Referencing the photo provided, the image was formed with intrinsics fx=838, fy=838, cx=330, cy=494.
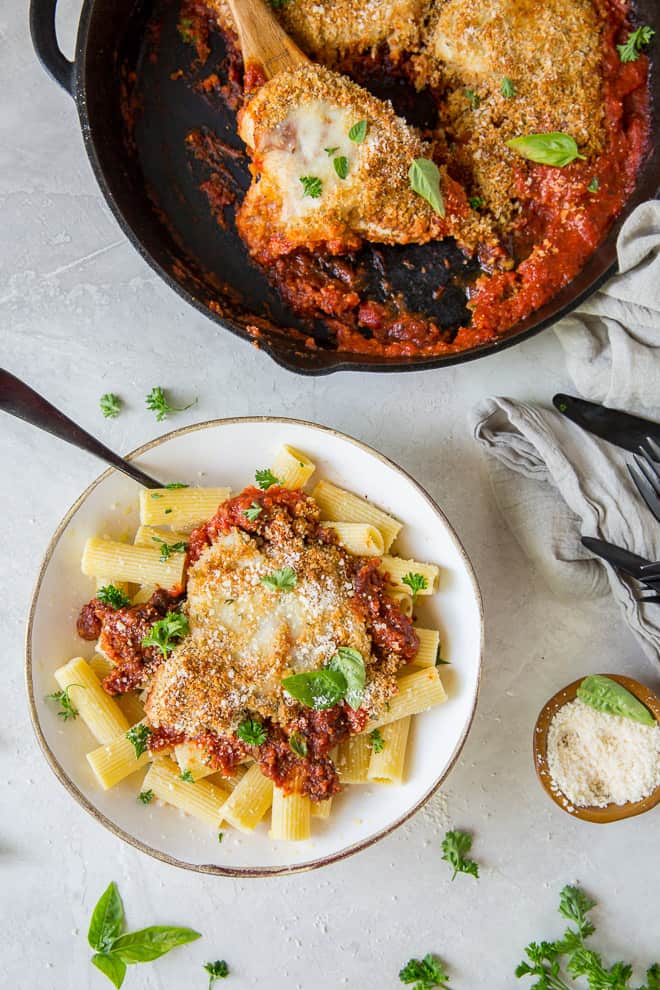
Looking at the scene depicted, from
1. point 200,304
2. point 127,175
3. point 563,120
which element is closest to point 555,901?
point 200,304

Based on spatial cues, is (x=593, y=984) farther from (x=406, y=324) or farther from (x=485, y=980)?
(x=406, y=324)

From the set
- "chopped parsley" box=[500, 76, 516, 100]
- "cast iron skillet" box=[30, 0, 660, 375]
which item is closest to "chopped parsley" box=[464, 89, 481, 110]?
"chopped parsley" box=[500, 76, 516, 100]

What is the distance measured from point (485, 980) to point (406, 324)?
272 centimetres

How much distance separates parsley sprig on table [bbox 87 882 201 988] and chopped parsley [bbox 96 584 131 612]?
4.15ft

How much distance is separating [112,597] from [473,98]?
90.4 inches

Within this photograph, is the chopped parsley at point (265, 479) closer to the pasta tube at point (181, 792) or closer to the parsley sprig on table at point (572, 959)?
the pasta tube at point (181, 792)

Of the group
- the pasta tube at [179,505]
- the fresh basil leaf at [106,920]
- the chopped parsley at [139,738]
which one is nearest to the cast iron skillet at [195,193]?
the pasta tube at [179,505]

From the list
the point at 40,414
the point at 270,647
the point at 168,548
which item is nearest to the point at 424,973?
the point at 270,647

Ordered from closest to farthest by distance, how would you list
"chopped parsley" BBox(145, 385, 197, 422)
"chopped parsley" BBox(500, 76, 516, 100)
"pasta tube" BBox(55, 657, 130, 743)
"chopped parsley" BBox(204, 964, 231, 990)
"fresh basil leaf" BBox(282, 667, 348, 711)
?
"fresh basil leaf" BBox(282, 667, 348, 711) → "pasta tube" BBox(55, 657, 130, 743) → "chopped parsley" BBox(500, 76, 516, 100) → "chopped parsley" BBox(145, 385, 197, 422) → "chopped parsley" BBox(204, 964, 231, 990)

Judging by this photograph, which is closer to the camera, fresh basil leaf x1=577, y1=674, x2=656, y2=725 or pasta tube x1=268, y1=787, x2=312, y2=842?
pasta tube x1=268, y1=787, x2=312, y2=842

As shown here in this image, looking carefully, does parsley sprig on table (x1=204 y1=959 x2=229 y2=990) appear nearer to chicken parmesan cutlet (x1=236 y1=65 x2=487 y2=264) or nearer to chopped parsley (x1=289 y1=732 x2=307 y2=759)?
chopped parsley (x1=289 y1=732 x2=307 y2=759)

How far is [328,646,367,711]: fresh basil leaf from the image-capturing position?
280cm

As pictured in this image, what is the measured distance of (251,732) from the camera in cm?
289

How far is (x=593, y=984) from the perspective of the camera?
3324mm
